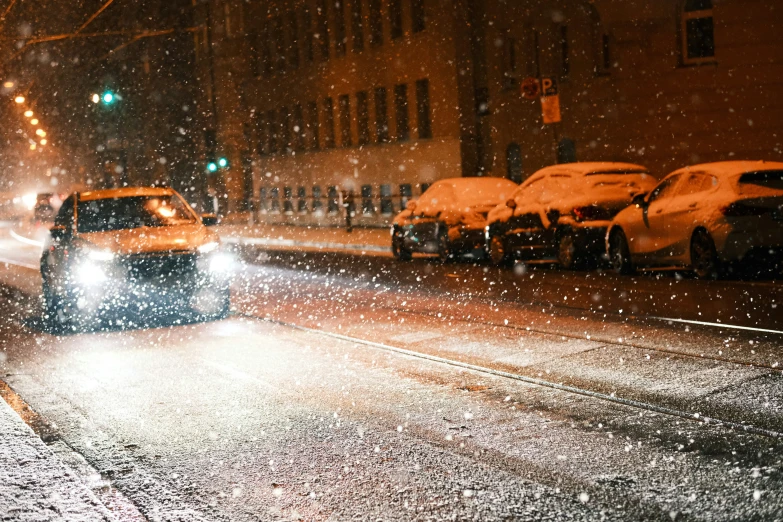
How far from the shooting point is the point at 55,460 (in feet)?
21.9

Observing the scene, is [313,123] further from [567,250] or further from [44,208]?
[567,250]

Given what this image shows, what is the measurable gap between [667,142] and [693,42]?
94.6 inches

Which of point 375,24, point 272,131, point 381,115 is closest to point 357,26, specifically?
point 375,24

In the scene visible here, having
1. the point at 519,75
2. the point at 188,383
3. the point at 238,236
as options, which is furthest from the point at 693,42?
the point at 188,383

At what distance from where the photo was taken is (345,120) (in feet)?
150

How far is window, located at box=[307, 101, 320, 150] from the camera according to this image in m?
48.3

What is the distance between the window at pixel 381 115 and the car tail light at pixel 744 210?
91.4ft

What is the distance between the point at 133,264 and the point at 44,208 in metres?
44.9

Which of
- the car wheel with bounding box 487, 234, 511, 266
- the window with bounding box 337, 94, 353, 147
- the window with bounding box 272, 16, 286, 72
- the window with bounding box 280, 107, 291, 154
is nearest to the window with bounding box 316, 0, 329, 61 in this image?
the window with bounding box 337, 94, 353, 147

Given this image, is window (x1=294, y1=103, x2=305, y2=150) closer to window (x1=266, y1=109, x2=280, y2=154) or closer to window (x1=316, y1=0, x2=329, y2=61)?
window (x1=266, y1=109, x2=280, y2=154)

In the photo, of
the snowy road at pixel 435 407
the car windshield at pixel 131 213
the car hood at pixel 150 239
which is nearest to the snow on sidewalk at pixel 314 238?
the car windshield at pixel 131 213

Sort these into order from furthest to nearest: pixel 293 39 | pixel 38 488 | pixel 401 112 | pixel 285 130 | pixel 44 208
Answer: pixel 44 208 → pixel 285 130 → pixel 293 39 → pixel 401 112 → pixel 38 488

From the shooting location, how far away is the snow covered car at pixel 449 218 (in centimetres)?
2277

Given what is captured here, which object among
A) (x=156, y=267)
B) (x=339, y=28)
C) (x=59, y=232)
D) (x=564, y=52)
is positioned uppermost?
(x=339, y=28)
